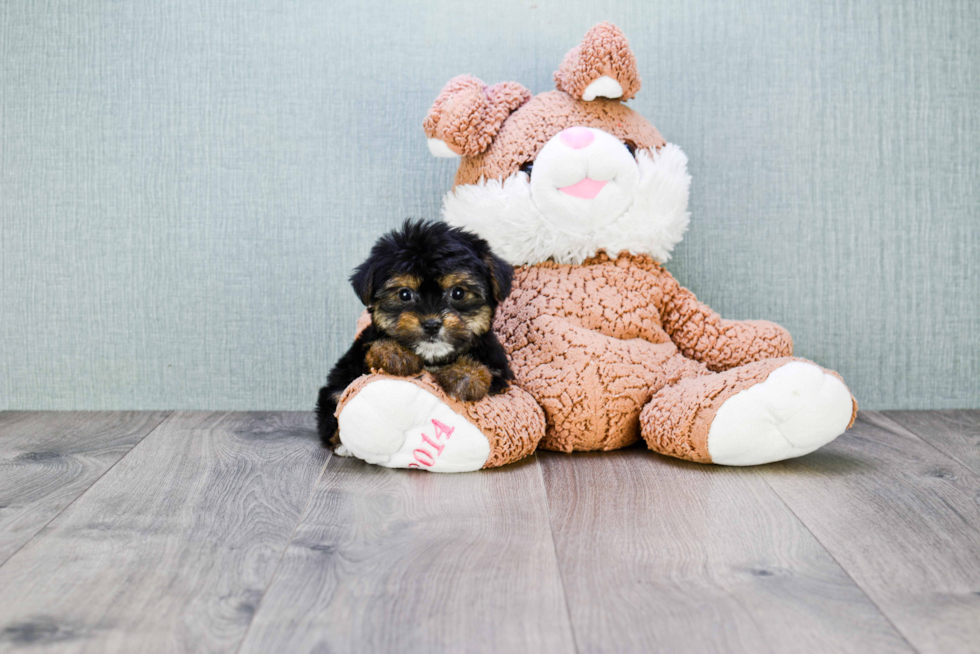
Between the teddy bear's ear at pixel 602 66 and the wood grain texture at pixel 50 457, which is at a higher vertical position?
the teddy bear's ear at pixel 602 66

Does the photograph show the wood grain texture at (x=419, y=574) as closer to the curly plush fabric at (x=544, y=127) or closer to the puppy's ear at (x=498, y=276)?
the puppy's ear at (x=498, y=276)

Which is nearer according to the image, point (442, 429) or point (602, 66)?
point (442, 429)

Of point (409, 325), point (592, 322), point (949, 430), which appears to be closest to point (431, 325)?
point (409, 325)

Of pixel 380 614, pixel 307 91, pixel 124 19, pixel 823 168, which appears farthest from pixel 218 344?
pixel 823 168

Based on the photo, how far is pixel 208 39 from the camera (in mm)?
1834

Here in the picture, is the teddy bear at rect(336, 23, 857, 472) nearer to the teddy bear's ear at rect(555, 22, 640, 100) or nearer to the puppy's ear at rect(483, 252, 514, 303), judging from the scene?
the teddy bear's ear at rect(555, 22, 640, 100)

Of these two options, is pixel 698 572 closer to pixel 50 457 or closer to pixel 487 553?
pixel 487 553

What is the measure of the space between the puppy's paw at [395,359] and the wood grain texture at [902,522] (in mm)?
Answer: 648

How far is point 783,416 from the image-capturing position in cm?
135

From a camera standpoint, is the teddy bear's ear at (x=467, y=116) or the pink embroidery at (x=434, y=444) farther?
the teddy bear's ear at (x=467, y=116)

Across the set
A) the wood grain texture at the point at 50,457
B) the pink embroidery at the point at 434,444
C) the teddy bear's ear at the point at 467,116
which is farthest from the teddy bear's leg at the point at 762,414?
the wood grain texture at the point at 50,457

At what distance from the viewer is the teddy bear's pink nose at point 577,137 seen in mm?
1504

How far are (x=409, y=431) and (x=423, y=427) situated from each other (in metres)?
0.03

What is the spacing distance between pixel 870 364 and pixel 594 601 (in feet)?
4.34
